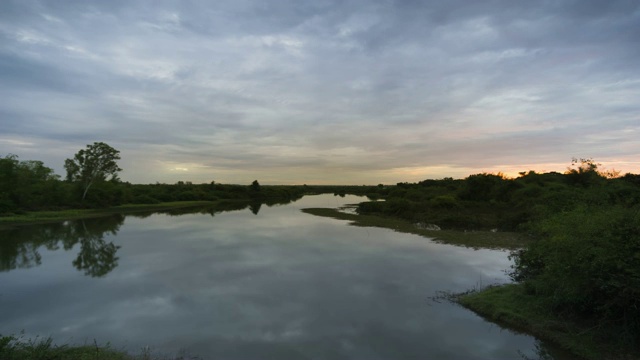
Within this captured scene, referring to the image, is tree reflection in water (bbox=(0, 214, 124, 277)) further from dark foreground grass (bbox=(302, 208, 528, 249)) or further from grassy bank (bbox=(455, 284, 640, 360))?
dark foreground grass (bbox=(302, 208, 528, 249))

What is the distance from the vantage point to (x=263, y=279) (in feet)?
47.2

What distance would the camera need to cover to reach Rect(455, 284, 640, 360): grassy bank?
7410 mm

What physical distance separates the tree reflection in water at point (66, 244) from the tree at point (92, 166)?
17033mm

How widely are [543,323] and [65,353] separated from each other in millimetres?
10865

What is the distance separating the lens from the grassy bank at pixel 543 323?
24.3 feet

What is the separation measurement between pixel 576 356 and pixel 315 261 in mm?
11568

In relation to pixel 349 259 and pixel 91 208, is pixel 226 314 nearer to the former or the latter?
pixel 349 259

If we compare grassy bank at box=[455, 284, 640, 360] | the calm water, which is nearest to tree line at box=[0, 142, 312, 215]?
the calm water

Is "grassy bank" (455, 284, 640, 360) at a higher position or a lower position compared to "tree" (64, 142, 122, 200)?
lower

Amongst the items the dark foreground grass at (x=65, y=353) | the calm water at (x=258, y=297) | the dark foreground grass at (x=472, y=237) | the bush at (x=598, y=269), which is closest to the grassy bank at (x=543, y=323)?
the bush at (x=598, y=269)

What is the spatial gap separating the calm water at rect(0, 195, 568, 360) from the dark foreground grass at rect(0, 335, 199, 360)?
1.44ft

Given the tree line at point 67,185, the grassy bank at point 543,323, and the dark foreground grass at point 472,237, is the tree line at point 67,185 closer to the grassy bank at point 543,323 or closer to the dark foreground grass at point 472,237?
the dark foreground grass at point 472,237

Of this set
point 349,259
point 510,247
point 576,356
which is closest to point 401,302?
point 576,356

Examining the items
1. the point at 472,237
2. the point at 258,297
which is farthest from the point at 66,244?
the point at 472,237
